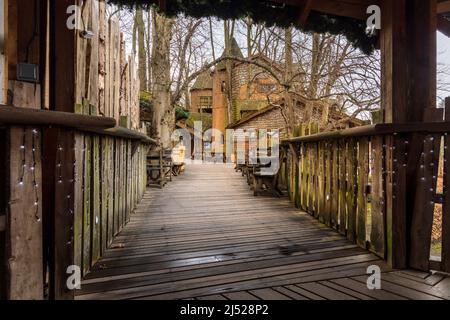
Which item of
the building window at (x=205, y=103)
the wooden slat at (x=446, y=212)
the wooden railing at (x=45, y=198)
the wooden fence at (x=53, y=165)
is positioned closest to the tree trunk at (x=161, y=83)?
the wooden fence at (x=53, y=165)

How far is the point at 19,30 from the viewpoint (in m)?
1.95

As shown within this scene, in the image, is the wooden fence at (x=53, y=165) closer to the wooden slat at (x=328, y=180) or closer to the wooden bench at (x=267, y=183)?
the wooden slat at (x=328, y=180)

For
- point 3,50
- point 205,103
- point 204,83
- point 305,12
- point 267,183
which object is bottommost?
point 267,183

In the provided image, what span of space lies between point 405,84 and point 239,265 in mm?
1940

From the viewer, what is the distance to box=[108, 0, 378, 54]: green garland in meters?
2.99

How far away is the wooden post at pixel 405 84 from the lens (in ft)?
7.43

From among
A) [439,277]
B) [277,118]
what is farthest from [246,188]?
[277,118]

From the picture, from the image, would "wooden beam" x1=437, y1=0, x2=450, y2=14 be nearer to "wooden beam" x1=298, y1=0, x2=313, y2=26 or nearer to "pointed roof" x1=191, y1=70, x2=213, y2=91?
"wooden beam" x1=298, y1=0, x2=313, y2=26

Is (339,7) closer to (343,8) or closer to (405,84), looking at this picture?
(343,8)

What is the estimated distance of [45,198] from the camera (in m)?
1.63

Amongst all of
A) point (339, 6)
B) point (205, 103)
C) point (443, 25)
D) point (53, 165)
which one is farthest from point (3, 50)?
point (205, 103)

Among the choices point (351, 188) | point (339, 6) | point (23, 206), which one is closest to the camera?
point (23, 206)

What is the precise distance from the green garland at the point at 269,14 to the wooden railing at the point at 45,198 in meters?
1.64
